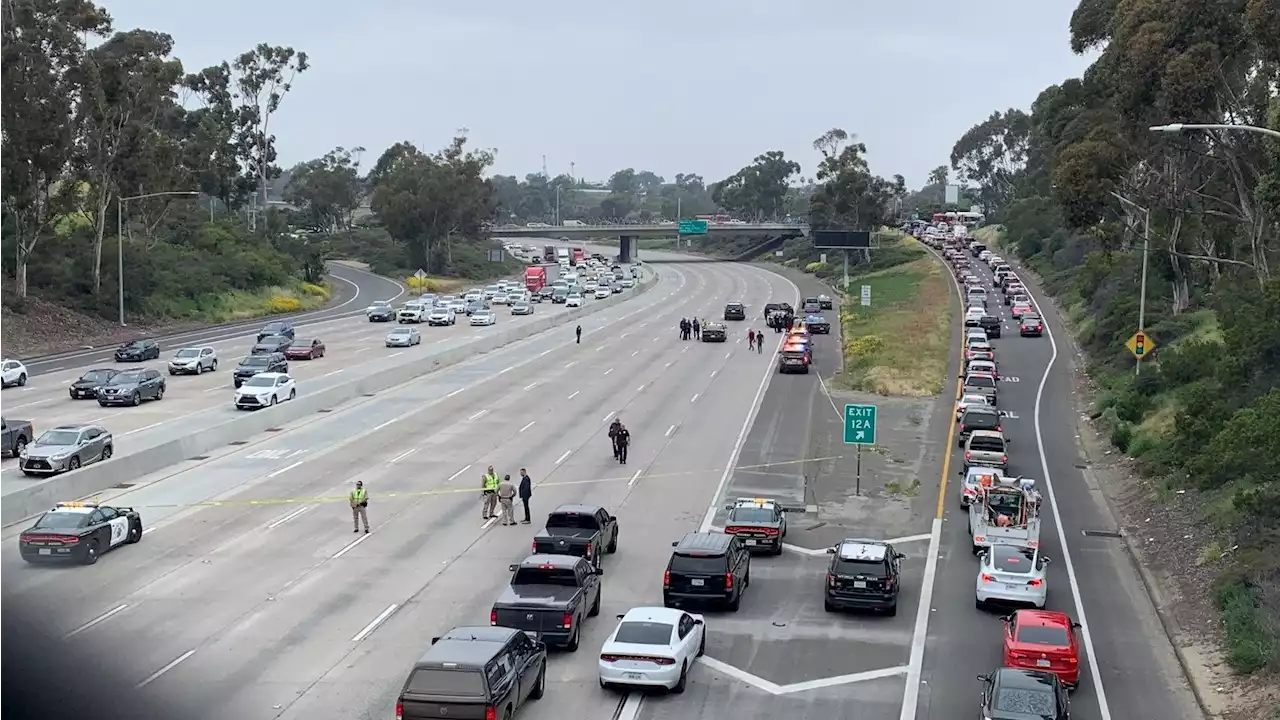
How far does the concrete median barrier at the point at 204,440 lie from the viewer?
3216 cm

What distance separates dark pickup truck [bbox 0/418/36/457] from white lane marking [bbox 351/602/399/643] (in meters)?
20.0

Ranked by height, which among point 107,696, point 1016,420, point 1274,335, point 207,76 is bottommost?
point 1016,420

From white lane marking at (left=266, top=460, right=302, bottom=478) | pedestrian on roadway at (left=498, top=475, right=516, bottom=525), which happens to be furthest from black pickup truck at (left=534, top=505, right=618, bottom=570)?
white lane marking at (left=266, top=460, right=302, bottom=478)

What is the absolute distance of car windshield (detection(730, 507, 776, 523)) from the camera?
1218 inches

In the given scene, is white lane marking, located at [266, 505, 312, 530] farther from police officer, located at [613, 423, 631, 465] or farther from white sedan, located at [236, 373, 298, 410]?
white sedan, located at [236, 373, 298, 410]

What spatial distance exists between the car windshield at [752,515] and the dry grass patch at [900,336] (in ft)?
91.5

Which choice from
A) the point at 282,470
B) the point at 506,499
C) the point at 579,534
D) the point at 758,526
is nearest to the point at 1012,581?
the point at 758,526

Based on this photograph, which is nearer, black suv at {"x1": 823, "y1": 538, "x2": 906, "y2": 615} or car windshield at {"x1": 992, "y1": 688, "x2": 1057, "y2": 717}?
car windshield at {"x1": 992, "y1": 688, "x2": 1057, "y2": 717}

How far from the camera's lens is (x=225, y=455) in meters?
41.2

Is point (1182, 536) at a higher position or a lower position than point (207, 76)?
lower

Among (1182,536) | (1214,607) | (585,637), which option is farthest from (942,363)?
(585,637)

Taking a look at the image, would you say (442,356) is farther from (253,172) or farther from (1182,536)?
(253,172)

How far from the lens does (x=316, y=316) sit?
100562 mm

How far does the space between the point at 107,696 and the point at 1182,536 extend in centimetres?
3123
